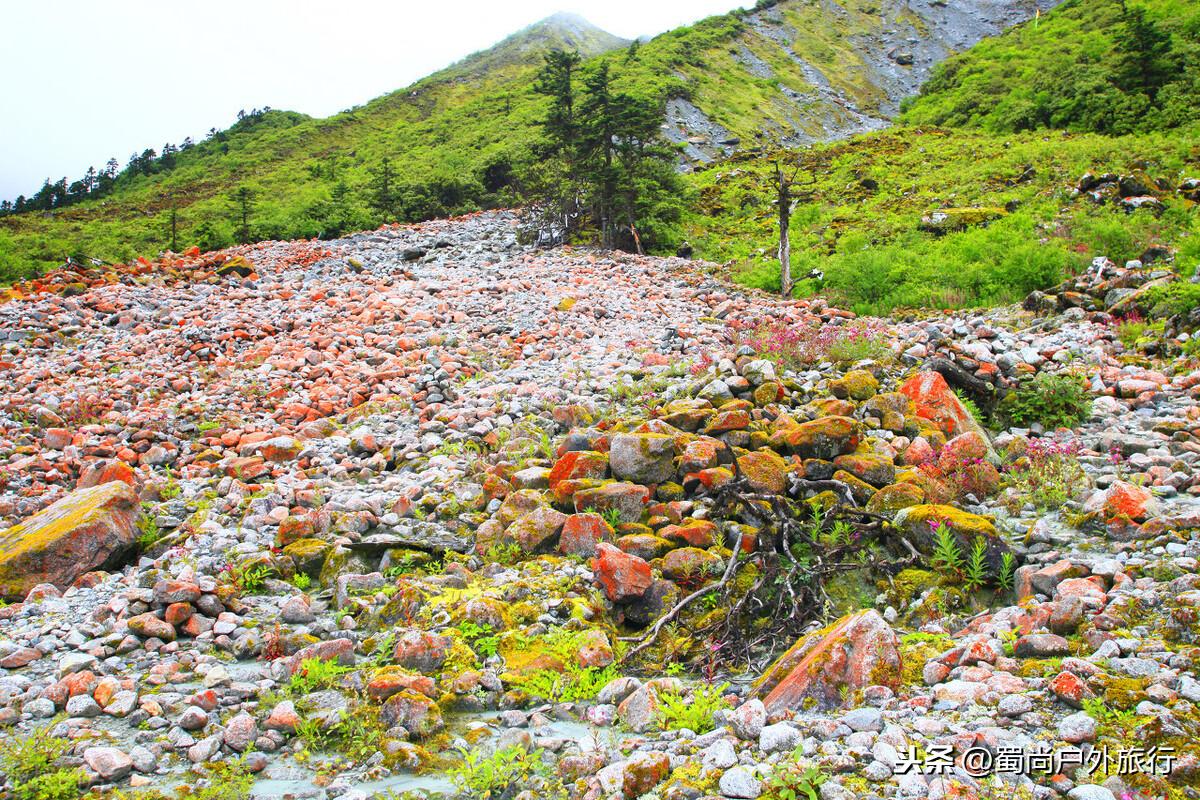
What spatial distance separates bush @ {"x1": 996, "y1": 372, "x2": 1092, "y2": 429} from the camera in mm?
7543

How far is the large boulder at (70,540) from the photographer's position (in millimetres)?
5344

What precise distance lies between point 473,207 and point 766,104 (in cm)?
2966

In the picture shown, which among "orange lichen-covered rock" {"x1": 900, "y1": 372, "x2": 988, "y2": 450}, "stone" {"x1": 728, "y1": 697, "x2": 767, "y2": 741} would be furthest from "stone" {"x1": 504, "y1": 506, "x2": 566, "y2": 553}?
"orange lichen-covered rock" {"x1": 900, "y1": 372, "x2": 988, "y2": 450}

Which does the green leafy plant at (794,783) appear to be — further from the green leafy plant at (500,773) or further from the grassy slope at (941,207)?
the grassy slope at (941,207)

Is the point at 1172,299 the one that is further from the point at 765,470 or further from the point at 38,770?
the point at 38,770

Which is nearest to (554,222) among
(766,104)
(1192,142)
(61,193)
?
(1192,142)

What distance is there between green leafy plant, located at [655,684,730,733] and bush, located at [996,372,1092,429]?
5.96 meters

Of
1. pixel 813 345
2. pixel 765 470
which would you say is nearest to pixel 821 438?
pixel 765 470

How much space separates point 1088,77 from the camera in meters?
28.8

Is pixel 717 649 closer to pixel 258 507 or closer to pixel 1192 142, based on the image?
pixel 258 507

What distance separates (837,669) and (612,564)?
203 cm

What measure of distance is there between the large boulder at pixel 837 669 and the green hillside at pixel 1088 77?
28716mm

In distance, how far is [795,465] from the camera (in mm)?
6469

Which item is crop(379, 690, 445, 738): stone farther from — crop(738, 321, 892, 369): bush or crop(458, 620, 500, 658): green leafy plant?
crop(738, 321, 892, 369): bush
